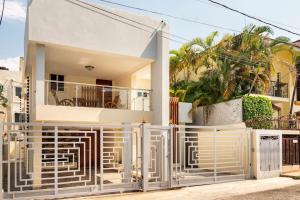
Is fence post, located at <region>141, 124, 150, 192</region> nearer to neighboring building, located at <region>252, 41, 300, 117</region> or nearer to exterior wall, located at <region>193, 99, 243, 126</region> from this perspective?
exterior wall, located at <region>193, 99, 243, 126</region>

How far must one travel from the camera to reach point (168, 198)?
10578mm

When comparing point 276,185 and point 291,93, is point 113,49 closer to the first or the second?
point 276,185

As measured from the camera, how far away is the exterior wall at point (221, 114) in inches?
730

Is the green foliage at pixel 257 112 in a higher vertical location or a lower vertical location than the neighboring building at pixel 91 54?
lower

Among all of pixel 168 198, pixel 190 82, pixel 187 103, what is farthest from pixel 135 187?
pixel 190 82

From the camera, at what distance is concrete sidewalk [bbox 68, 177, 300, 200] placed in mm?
10648

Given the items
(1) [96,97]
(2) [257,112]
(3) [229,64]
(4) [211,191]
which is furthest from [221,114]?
(4) [211,191]

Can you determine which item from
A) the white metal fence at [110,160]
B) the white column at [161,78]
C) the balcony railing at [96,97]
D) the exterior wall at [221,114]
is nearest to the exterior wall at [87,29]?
the white column at [161,78]

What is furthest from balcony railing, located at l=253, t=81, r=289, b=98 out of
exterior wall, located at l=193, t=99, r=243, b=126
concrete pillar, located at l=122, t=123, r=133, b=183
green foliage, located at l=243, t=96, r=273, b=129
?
concrete pillar, located at l=122, t=123, r=133, b=183

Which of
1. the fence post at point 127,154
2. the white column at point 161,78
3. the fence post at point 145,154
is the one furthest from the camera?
the white column at point 161,78

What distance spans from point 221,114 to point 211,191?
8356 millimetres

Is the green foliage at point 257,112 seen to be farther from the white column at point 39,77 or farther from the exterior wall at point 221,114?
the white column at point 39,77

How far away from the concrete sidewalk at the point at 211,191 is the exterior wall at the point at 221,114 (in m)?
5.22

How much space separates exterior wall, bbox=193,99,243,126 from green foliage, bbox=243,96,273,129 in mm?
329
